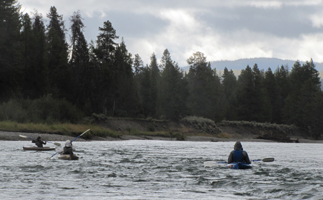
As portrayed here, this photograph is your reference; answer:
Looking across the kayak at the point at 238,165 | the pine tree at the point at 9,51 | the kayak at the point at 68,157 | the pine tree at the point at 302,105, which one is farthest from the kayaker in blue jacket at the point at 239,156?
the pine tree at the point at 302,105

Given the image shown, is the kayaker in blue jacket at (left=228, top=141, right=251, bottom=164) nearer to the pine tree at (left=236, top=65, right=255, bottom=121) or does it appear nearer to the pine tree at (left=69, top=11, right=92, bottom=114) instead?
the pine tree at (left=69, top=11, right=92, bottom=114)

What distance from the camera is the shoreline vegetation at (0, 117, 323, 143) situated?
47.5 m

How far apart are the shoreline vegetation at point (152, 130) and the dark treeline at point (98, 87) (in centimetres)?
288

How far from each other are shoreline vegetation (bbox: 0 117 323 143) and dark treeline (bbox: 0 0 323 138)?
2.88 m

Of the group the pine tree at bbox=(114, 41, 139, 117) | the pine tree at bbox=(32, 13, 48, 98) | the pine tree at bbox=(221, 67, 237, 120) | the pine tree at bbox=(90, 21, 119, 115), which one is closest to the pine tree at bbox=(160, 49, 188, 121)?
the pine tree at bbox=(114, 41, 139, 117)

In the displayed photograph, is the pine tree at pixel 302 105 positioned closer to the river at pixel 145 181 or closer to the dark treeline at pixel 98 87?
the dark treeline at pixel 98 87

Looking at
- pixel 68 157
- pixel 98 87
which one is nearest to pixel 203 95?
pixel 98 87

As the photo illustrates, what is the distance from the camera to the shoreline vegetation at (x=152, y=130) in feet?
156

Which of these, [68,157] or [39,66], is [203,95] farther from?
[68,157]

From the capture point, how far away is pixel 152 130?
74.4m

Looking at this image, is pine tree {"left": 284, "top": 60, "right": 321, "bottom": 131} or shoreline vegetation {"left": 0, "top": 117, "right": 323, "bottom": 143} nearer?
shoreline vegetation {"left": 0, "top": 117, "right": 323, "bottom": 143}

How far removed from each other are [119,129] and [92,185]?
5308cm

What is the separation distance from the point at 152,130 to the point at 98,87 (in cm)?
1433

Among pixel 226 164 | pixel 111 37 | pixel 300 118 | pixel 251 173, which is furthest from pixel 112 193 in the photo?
pixel 300 118
